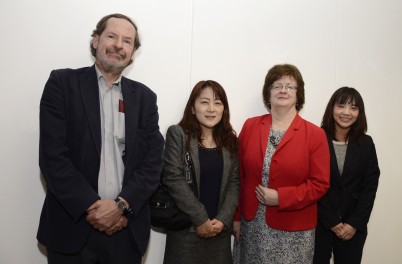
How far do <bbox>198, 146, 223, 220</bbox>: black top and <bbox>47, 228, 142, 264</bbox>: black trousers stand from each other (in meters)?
0.59

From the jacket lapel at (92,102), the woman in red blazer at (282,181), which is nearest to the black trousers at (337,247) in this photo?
the woman in red blazer at (282,181)

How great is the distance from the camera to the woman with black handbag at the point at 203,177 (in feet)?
7.45

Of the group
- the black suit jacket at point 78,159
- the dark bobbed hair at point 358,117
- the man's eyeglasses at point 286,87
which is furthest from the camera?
the dark bobbed hair at point 358,117

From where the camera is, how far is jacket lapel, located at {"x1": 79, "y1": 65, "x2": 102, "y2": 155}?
73.3 inches

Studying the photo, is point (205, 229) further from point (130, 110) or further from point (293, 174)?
point (130, 110)

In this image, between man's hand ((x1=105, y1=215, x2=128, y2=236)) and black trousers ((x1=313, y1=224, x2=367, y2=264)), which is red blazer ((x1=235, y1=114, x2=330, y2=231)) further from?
man's hand ((x1=105, y1=215, x2=128, y2=236))

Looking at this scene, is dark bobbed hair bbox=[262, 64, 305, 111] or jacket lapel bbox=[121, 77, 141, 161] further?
dark bobbed hair bbox=[262, 64, 305, 111]

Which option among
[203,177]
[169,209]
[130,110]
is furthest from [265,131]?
[130,110]

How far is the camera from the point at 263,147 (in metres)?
2.42

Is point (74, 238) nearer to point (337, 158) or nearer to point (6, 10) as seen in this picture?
point (6, 10)

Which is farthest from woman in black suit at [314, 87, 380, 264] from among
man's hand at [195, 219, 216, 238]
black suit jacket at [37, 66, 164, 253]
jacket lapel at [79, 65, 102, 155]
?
jacket lapel at [79, 65, 102, 155]

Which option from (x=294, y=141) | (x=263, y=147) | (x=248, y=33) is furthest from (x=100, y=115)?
(x=248, y=33)

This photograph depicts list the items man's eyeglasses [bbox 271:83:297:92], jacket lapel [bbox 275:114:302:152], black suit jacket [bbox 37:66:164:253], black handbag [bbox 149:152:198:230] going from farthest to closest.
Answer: man's eyeglasses [bbox 271:83:297:92] < jacket lapel [bbox 275:114:302:152] < black handbag [bbox 149:152:198:230] < black suit jacket [bbox 37:66:164:253]

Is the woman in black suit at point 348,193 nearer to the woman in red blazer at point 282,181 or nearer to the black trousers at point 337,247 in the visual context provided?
the black trousers at point 337,247
